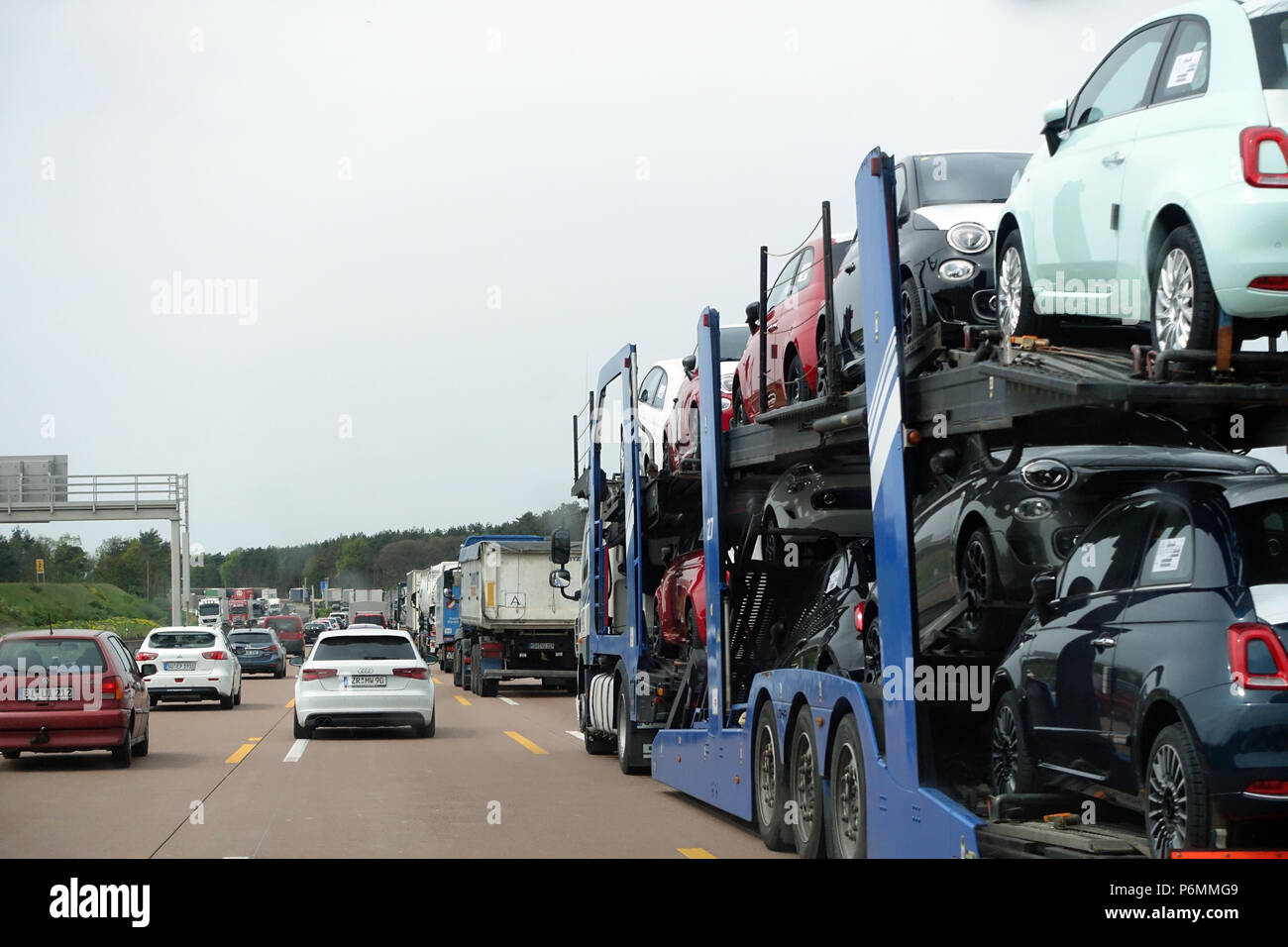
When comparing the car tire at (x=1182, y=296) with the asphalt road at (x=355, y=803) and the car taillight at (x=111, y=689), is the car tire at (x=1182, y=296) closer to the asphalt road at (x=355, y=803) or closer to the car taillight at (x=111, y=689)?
the asphalt road at (x=355, y=803)

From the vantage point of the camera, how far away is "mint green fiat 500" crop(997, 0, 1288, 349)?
19.6ft

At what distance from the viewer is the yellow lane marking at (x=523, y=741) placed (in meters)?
19.3

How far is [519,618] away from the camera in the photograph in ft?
105

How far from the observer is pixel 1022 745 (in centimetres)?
720

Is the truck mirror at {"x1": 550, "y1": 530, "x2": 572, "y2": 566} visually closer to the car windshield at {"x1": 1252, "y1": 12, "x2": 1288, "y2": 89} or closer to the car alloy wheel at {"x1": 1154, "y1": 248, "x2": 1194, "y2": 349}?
the car alloy wheel at {"x1": 1154, "y1": 248, "x2": 1194, "y2": 349}

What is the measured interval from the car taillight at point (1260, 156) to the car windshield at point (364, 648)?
16844 mm

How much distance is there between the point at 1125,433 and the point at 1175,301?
125 cm

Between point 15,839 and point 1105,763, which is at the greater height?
point 1105,763

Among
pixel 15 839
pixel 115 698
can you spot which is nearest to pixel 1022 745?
pixel 15 839

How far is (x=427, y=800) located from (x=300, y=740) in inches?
314

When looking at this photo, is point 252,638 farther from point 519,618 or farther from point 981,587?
point 981,587

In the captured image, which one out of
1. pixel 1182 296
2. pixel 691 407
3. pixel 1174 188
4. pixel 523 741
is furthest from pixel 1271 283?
pixel 523 741

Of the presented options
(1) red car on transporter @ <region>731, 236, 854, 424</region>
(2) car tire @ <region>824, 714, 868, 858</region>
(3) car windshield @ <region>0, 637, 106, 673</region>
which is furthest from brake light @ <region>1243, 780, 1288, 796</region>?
(3) car windshield @ <region>0, 637, 106, 673</region>
